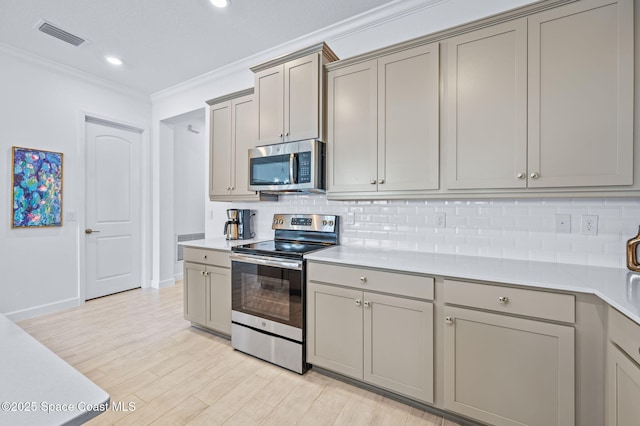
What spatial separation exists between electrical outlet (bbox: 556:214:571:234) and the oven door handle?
5.79ft

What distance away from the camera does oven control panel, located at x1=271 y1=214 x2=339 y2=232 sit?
269 centimetres

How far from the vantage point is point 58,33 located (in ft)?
9.28

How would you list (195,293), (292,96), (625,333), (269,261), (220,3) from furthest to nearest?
(195,293)
(292,96)
(220,3)
(269,261)
(625,333)

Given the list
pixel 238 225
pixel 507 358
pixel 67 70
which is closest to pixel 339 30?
pixel 238 225

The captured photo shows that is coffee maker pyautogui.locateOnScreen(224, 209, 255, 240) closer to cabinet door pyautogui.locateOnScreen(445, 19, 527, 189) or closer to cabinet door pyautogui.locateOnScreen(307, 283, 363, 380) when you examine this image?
cabinet door pyautogui.locateOnScreen(307, 283, 363, 380)

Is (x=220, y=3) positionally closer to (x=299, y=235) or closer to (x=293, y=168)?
(x=293, y=168)

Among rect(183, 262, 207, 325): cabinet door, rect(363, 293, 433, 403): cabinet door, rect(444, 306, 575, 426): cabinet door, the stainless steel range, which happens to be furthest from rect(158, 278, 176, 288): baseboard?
rect(444, 306, 575, 426): cabinet door

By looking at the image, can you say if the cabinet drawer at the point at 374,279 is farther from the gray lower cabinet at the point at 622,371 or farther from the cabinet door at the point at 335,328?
the gray lower cabinet at the point at 622,371

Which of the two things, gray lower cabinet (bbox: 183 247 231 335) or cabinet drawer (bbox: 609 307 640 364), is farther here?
gray lower cabinet (bbox: 183 247 231 335)

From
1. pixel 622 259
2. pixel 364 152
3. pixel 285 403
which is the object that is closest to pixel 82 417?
pixel 285 403

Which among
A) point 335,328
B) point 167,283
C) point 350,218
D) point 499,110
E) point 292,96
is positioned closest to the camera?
point 499,110

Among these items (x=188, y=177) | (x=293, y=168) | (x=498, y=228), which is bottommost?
(x=498, y=228)

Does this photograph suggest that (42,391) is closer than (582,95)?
Yes

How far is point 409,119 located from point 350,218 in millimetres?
998
